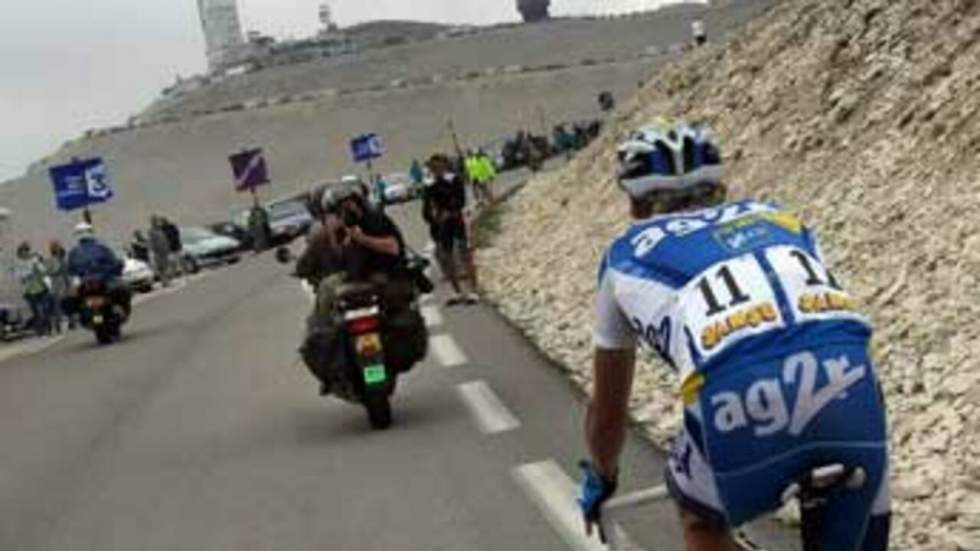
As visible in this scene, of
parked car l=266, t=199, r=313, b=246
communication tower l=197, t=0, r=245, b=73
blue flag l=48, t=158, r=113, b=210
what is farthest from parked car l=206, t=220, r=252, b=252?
communication tower l=197, t=0, r=245, b=73

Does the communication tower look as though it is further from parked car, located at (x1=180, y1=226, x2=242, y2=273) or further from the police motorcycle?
the police motorcycle

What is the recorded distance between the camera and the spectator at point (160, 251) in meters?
42.3

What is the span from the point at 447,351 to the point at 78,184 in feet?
89.6

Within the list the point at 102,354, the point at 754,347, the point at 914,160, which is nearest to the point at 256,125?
the point at 102,354

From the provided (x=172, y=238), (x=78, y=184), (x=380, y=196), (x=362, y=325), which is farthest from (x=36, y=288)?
(x=362, y=325)

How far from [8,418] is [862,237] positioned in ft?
26.8

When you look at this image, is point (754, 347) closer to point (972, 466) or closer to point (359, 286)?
point (972, 466)

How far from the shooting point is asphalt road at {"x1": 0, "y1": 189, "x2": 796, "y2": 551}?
29.5 ft

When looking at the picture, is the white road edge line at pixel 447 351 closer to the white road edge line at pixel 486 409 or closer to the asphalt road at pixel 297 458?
the asphalt road at pixel 297 458

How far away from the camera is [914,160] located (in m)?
13.9

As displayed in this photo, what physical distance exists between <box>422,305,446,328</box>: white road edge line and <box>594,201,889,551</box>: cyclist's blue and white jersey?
47.1 feet

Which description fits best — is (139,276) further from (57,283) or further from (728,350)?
(728,350)

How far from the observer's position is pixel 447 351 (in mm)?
16281

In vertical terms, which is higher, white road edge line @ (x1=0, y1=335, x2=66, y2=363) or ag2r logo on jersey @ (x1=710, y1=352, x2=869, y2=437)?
ag2r logo on jersey @ (x1=710, y1=352, x2=869, y2=437)
